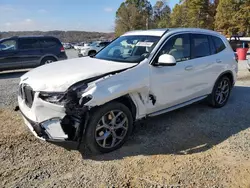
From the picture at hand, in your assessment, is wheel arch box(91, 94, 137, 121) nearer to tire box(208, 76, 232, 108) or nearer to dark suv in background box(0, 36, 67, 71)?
tire box(208, 76, 232, 108)

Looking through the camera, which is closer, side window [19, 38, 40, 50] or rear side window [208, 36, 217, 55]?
rear side window [208, 36, 217, 55]

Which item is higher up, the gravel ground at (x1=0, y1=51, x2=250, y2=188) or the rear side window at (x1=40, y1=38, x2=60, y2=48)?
the rear side window at (x1=40, y1=38, x2=60, y2=48)

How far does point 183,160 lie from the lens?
10.5 feet

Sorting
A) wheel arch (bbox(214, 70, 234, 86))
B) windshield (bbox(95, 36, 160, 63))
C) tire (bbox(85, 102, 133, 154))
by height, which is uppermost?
windshield (bbox(95, 36, 160, 63))

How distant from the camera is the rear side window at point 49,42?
10969mm

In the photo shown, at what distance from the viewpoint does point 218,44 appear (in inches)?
202

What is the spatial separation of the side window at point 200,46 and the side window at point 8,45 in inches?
336

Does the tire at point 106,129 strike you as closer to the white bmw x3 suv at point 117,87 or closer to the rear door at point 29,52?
the white bmw x3 suv at point 117,87

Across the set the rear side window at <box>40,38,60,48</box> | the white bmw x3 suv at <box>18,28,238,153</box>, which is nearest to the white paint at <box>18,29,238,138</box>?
the white bmw x3 suv at <box>18,28,238,153</box>

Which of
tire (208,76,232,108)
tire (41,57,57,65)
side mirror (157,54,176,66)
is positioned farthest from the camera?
tire (41,57,57,65)

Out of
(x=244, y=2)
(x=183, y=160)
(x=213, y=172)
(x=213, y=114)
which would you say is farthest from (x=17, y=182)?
(x=244, y=2)

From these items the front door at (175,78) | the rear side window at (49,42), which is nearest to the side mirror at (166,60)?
the front door at (175,78)

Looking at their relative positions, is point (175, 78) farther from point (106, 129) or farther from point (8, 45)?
point (8, 45)

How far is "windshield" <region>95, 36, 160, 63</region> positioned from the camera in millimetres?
3799
